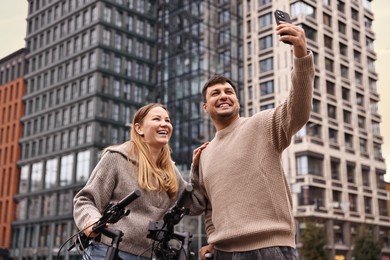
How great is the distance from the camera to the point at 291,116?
3.60 metres

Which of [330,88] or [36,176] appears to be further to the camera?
[36,176]

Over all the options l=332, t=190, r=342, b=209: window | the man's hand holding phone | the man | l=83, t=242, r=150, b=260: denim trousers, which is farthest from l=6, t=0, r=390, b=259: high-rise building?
the man's hand holding phone

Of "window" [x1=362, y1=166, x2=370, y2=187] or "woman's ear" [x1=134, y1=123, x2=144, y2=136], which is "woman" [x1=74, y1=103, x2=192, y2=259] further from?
"window" [x1=362, y1=166, x2=370, y2=187]

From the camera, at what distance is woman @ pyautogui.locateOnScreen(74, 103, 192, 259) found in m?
4.15

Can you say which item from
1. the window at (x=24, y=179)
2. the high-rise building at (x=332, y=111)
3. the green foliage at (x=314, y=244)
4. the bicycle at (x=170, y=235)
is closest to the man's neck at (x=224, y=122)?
the bicycle at (x=170, y=235)

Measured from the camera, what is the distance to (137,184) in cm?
434

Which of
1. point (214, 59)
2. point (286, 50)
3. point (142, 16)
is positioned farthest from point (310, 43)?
point (142, 16)

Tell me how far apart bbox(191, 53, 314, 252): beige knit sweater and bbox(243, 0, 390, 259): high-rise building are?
4268cm

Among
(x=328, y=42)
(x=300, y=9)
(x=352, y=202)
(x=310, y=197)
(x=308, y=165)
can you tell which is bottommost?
(x=310, y=197)

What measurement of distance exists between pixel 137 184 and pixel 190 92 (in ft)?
146

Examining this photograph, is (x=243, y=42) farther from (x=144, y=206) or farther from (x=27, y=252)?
(x=144, y=206)

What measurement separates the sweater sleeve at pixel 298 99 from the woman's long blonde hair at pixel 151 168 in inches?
45.9

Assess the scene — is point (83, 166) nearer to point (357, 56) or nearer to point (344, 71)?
Result: point (344, 71)

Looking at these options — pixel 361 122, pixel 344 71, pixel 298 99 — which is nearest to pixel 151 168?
pixel 298 99
